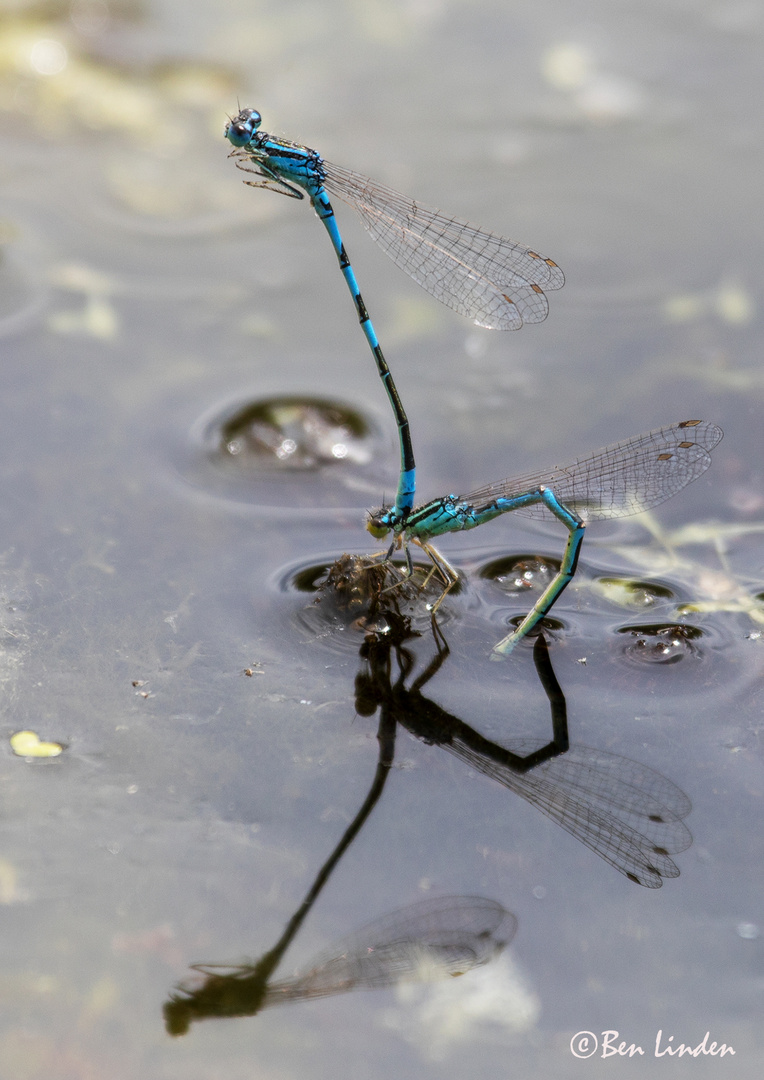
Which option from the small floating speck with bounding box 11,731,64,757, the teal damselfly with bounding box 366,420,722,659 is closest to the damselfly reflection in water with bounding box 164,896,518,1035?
the small floating speck with bounding box 11,731,64,757

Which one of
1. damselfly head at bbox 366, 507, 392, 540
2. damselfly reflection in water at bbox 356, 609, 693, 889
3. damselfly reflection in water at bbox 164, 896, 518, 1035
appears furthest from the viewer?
damselfly head at bbox 366, 507, 392, 540

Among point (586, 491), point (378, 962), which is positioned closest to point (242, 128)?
point (586, 491)

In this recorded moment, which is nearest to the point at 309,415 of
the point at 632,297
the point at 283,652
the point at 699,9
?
the point at 283,652

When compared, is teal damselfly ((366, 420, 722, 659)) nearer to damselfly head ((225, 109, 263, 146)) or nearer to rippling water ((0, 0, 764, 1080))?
rippling water ((0, 0, 764, 1080))

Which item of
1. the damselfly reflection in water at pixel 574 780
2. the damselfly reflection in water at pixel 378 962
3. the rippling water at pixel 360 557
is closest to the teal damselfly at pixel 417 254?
the rippling water at pixel 360 557

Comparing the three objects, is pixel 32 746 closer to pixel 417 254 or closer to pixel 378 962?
pixel 378 962

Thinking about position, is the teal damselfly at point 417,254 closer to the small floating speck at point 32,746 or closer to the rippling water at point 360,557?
the rippling water at point 360,557
